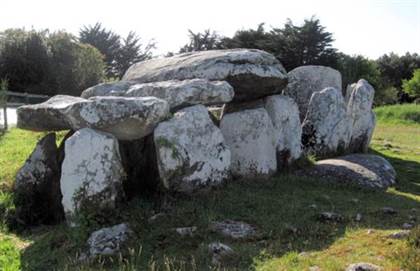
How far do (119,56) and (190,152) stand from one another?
4897 centimetres

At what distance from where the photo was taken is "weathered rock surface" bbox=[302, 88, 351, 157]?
13164mm

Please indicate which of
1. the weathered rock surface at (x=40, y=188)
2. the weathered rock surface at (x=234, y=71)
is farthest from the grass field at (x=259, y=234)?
the weathered rock surface at (x=234, y=71)

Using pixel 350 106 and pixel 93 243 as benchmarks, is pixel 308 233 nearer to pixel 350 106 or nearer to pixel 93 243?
pixel 93 243

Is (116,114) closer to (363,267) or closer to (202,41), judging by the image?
(363,267)

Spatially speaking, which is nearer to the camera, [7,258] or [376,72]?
[7,258]

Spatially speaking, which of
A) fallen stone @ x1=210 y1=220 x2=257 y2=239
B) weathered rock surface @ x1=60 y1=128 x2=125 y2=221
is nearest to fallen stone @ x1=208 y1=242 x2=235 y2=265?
fallen stone @ x1=210 y1=220 x2=257 y2=239

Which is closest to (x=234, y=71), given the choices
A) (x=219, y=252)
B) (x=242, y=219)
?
(x=242, y=219)

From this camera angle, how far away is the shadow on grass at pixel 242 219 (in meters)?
6.66

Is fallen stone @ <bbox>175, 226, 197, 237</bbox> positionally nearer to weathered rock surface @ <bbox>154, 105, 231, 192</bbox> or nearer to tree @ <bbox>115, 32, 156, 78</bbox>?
weathered rock surface @ <bbox>154, 105, 231, 192</bbox>

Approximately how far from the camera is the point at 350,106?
1469 cm

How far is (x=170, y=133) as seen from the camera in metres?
8.84

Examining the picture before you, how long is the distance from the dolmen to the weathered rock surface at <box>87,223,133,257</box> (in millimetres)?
980

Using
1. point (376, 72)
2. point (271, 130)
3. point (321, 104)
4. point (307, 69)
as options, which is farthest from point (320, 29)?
point (271, 130)

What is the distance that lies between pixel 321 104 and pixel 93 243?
26.8 feet
